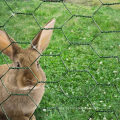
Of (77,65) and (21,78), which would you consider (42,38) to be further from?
(77,65)

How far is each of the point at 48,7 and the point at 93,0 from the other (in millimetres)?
1501

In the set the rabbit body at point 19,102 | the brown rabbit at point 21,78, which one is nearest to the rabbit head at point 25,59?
the brown rabbit at point 21,78

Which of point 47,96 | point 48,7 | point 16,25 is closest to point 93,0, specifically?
point 47,96

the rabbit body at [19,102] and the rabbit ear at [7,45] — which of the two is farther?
the rabbit body at [19,102]

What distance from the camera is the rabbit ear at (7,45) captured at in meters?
1.81

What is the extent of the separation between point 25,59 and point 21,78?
0.41 ft

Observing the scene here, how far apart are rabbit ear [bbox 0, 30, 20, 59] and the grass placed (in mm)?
355

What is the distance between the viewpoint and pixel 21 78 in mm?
1820

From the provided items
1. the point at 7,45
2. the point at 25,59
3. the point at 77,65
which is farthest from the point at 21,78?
the point at 77,65

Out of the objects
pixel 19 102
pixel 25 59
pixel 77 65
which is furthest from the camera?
pixel 77 65

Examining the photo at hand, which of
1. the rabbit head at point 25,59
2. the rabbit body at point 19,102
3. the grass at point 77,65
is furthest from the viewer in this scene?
the grass at point 77,65

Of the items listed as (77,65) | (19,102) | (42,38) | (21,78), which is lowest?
(77,65)

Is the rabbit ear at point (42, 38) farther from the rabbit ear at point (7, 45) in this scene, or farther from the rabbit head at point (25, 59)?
the rabbit ear at point (7, 45)

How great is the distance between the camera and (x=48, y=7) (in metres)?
3.79
